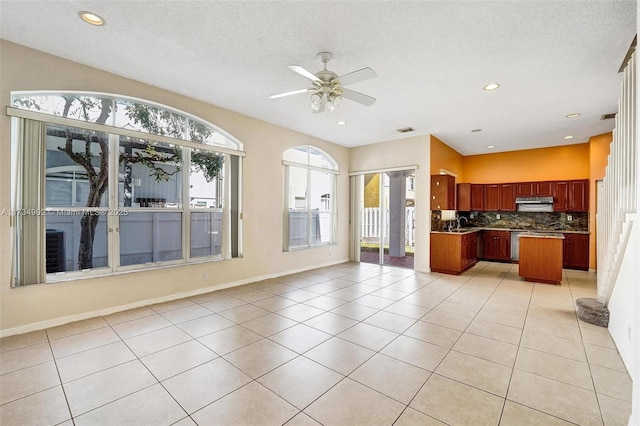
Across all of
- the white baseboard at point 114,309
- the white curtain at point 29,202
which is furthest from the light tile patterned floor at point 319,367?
the white curtain at point 29,202

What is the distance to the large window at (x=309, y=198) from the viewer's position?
6.26 meters

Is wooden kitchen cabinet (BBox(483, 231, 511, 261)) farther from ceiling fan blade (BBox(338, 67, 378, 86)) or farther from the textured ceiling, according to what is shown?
ceiling fan blade (BBox(338, 67, 378, 86))

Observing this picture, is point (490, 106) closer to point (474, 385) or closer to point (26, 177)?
point (474, 385)

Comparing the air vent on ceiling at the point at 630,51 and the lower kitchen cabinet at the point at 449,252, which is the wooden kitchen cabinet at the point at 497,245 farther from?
the air vent on ceiling at the point at 630,51

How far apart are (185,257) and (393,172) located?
17.1ft

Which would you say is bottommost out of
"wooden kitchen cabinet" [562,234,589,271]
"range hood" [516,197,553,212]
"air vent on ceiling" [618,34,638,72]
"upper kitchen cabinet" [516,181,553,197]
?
"wooden kitchen cabinet" [562,234,589,271]

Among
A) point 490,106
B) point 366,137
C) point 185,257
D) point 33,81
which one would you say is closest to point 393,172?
point 366,137

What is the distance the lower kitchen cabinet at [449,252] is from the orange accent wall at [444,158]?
4.98ft

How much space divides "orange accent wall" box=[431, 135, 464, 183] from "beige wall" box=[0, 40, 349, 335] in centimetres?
244

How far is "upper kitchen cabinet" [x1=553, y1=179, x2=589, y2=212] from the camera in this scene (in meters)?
6.84

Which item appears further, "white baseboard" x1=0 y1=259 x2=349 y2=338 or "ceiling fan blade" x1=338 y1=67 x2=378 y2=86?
"white baseboard" x1=0 y1=259 x2=349 y2=338

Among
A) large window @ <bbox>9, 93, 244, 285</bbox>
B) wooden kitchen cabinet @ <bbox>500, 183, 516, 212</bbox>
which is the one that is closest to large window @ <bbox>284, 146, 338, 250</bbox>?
large window @ <bbox>9, 93, 244, 285</bbox>

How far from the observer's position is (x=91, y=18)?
263cm

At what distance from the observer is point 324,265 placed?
23.2 feet
